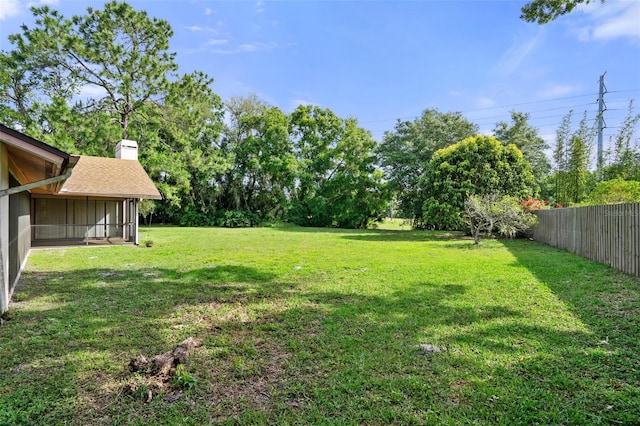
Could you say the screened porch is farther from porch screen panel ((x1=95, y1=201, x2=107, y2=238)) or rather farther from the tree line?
the tree line

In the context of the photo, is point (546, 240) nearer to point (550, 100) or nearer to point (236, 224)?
point (550, 100)

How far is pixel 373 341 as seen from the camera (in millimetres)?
3758

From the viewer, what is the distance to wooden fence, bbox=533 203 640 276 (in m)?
6.49

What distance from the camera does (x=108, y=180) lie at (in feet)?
45.8

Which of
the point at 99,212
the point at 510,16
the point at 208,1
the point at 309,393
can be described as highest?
the point at 208,1

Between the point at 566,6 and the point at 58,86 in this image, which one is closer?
the point at 566,6

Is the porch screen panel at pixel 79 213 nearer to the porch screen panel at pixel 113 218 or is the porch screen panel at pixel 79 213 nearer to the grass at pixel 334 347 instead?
the porch screen panel at pixel 113 218

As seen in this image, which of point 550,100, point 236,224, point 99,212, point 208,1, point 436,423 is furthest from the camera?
point 236,224

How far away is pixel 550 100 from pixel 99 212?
2473 cm

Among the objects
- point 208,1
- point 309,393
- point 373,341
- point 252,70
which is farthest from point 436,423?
point 252,70

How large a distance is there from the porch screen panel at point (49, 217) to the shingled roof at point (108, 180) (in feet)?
5.77

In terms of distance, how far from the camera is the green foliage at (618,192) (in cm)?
977

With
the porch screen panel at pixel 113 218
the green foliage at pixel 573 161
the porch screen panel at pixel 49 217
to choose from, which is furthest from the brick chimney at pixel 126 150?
the green foliage at pixel 573 161

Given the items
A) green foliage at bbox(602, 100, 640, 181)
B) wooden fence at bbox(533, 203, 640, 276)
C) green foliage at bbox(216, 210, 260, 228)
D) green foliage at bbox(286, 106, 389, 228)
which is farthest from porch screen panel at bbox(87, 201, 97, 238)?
green foliage at bbox(602, 100, 640, 181)
